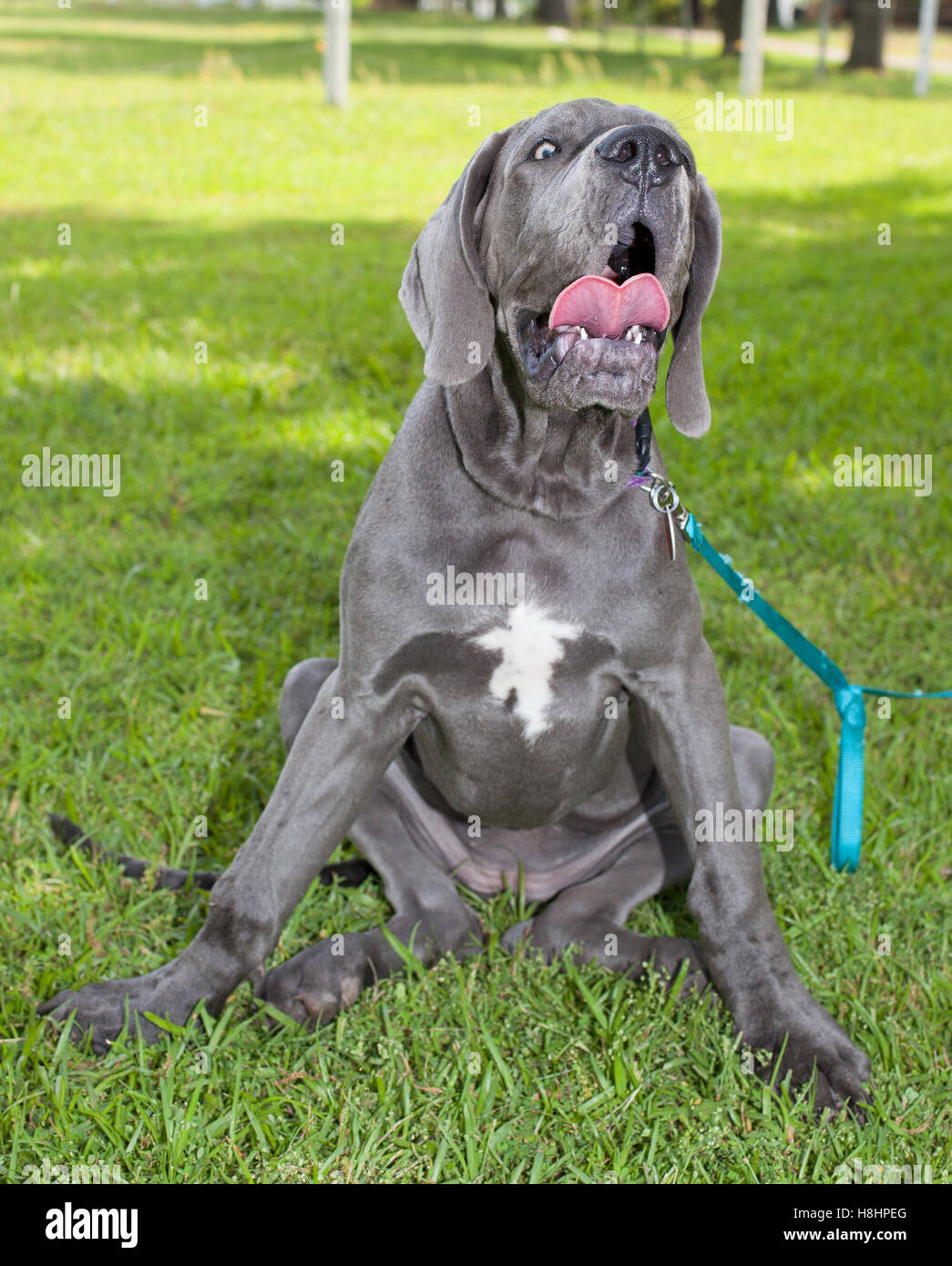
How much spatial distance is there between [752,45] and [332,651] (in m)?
15.8

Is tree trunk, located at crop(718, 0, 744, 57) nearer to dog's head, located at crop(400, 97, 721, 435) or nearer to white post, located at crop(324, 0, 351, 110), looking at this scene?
white post, located at crop(324, 0, 351, 110)

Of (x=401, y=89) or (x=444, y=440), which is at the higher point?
(x=401, y=89)

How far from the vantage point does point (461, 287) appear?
2.40m

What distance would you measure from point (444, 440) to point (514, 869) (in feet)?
3.52

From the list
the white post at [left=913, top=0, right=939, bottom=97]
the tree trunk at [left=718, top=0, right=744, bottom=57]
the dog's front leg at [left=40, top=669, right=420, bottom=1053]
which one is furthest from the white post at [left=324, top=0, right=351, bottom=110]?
the tree trunk at [left=718, top=0, right=744, bottom=57]

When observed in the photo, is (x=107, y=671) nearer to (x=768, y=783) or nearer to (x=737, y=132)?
(x=768, y=783)

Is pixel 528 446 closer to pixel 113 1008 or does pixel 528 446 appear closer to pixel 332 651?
pixel 113 1008

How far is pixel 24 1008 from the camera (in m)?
2.55

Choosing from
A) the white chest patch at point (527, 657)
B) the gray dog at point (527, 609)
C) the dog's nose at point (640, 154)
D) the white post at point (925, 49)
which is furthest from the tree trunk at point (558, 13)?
the white chest patch at point (527, 657)

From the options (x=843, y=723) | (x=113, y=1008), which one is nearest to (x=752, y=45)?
(x=843, y=723)

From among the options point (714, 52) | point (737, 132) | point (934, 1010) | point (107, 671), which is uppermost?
point (714, 52)

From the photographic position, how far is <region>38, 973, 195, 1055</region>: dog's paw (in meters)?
2.46
